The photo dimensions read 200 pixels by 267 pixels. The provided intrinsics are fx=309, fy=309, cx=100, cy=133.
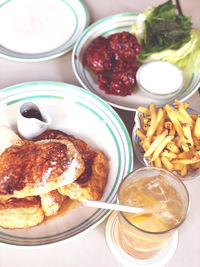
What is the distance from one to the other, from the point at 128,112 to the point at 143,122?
0.39 m

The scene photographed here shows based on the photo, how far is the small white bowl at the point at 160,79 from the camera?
7.17 ft

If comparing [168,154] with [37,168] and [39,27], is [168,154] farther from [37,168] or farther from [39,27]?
[39,27]

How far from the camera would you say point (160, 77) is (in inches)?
88.0

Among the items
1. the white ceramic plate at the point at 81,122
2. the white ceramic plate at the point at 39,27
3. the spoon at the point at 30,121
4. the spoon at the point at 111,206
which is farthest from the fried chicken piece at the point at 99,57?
the spoon at the point at 111,206

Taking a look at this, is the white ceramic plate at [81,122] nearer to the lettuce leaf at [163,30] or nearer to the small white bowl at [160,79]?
the small white bowl at [160,79]

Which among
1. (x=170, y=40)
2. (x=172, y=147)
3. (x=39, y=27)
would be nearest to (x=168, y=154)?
(x=172, y=147)

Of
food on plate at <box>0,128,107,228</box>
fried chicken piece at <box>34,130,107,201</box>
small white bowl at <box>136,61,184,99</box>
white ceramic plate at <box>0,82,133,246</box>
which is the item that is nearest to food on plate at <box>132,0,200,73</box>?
small white bowl at <box>136,61,184,99</box>

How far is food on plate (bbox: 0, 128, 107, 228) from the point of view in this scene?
1.58 metres

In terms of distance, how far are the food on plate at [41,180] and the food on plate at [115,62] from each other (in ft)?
2.19

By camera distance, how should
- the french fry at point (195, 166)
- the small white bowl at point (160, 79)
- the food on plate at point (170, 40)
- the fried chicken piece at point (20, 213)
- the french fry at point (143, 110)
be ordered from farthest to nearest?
the food on plate at point (170, 40), the small white bowl at point (160, 79), the french fry at point (143, 110), the french fry at point (195, 166), the fried chicken piece at point (20, 213)

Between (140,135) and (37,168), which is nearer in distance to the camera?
(37,168)

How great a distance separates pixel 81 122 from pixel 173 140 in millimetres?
649

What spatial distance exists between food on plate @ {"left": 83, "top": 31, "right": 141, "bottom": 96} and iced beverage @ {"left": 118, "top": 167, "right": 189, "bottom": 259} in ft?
3.05

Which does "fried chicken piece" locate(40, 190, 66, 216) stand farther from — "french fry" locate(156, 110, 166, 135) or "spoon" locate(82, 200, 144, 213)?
"french fry" locate(156, 110, 166, 135)
